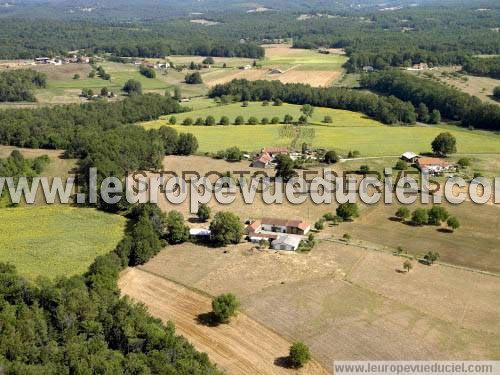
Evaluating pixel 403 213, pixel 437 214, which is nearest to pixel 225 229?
pixel 403 213

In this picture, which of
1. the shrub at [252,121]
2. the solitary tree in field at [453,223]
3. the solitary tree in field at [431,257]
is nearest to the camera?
the solitary tree in field at [431,257]

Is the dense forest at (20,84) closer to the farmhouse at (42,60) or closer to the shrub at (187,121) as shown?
the farmhouse at (42,60)

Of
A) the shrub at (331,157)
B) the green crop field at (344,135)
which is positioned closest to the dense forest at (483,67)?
the green crop field at (344,135)

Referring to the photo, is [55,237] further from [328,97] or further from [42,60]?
[42,60]

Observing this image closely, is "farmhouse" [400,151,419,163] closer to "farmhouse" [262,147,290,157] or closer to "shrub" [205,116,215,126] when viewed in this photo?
"farmhouse" [262,147,290,157]

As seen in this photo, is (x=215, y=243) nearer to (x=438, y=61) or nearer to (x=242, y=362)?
(x=242, y=362)

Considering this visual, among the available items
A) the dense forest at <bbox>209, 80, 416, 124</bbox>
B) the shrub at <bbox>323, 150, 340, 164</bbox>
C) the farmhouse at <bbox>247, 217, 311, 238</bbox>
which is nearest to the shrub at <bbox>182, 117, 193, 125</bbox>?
the dense forest at <bbox>209, 80, 416, 124</bbox>

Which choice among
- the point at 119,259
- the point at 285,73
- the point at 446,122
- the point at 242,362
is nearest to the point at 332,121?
the point at 446,122

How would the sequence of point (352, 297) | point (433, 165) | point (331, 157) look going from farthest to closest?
1. point (331, 157)
2. point (433, 165)
3. point (352, 297)
